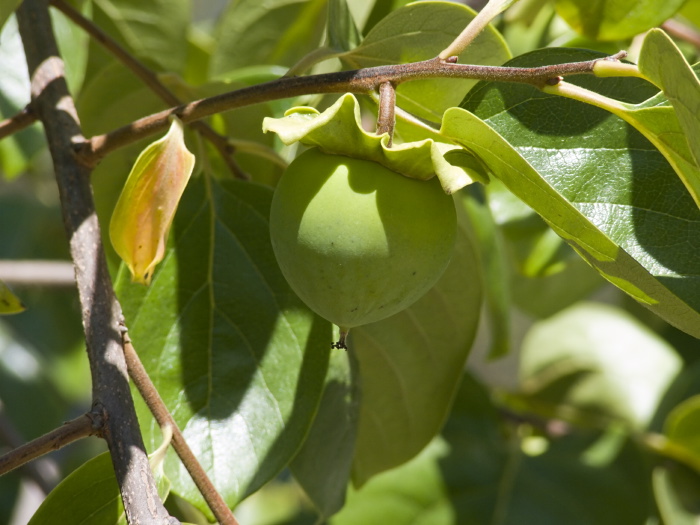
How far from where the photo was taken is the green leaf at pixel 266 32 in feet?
3.72

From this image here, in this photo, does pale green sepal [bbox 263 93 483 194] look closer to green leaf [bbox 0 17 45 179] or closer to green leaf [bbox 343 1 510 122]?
green leaf [bbox 343 1 510 122]

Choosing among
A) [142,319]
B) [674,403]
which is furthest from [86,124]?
[674,403]

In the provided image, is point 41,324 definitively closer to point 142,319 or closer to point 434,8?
point 142,319

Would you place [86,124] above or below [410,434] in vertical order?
above

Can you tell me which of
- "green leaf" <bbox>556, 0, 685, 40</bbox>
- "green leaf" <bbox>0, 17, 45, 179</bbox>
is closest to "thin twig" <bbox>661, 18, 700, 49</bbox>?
"green leaf" <bbox>556, 0, 685, 40</bbox>

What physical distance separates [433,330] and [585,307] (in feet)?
2.93

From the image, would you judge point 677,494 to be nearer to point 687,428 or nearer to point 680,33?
point 687,428

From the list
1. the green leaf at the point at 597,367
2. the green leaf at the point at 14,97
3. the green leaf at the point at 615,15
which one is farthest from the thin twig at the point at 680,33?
the green leaf at the point at 14,97

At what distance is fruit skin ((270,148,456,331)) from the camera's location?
1.68 feet

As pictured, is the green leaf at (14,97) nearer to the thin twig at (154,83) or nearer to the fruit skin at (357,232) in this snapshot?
the thin twig at (154,83)

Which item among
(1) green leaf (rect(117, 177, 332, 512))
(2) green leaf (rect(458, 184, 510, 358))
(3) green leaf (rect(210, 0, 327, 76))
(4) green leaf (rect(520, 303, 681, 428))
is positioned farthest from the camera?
(4) green leaf (rect(520, 303, 681, 428))

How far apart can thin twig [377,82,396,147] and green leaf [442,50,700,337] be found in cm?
4

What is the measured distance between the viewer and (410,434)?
0.89m

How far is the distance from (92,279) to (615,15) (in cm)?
52
